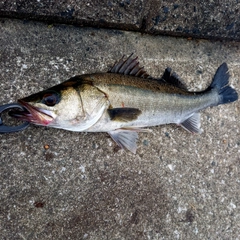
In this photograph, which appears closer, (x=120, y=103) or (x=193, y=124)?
(x=120, y=103)

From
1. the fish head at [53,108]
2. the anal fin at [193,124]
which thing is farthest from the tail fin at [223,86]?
the fish head at [53,108]

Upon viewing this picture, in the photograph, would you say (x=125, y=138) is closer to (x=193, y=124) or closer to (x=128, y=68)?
(x=128, y=68)

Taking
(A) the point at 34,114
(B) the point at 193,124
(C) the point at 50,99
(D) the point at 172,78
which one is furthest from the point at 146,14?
(A) the point at 34,114

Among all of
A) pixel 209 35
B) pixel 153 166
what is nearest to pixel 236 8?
pixel 209 35

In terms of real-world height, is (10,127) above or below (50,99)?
below

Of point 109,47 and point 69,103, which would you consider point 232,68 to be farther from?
point 69,103

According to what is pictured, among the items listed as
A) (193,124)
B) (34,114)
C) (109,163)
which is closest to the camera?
(34,114)
